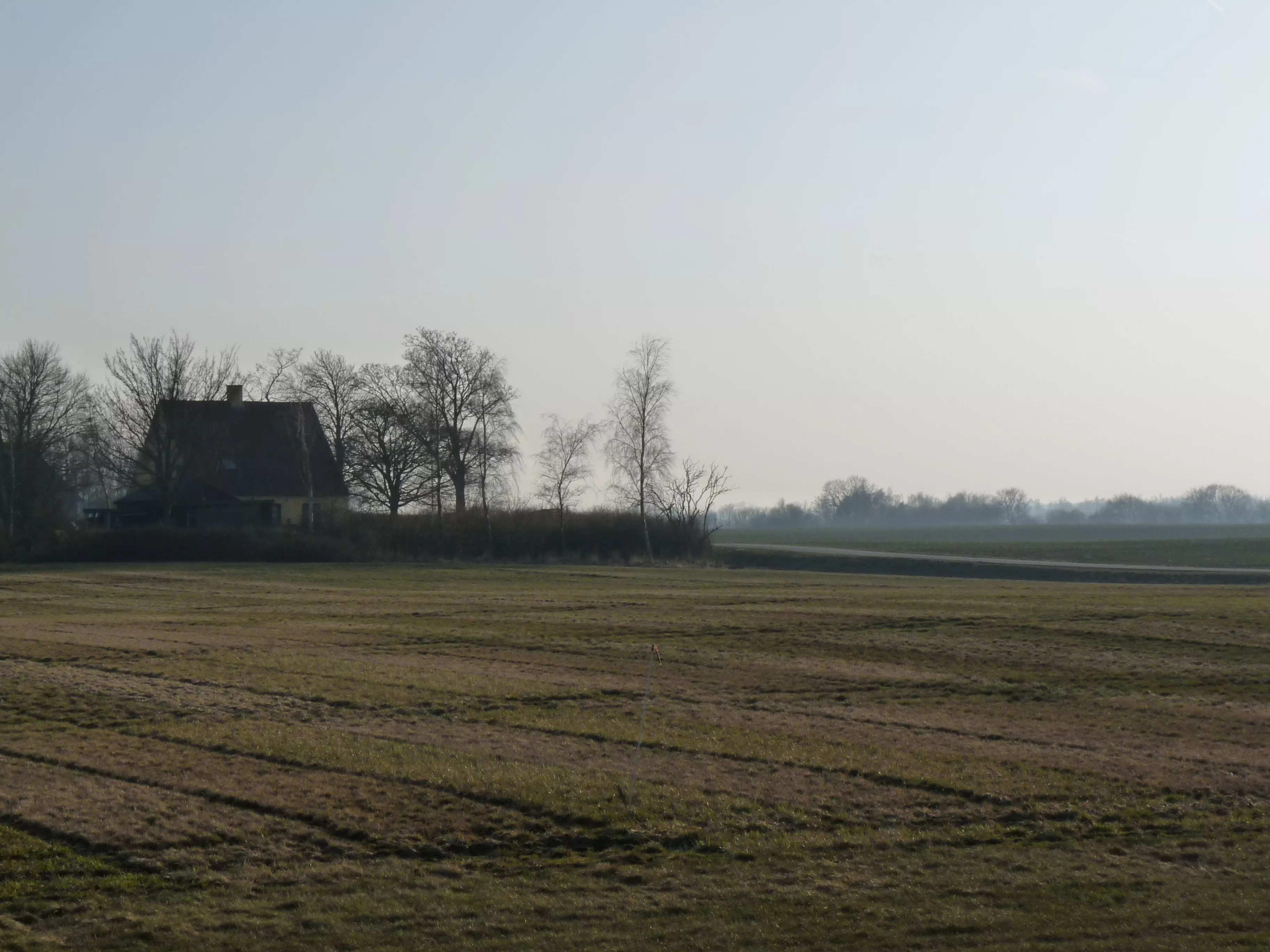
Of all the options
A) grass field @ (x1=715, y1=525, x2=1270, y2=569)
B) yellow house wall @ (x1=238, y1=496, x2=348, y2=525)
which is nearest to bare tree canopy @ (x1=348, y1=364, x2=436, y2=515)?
yellow house wall @ (x1=238, y1=496, x2=348, y2=525)

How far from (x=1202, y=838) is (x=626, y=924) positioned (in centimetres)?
612

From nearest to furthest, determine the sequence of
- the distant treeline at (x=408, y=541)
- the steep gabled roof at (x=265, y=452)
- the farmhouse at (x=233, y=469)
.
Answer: the distant treeline at (x=408, y=541) < the farmhouse at (x=233, y=469) < the steep gabled roof at (x=265, y=452)

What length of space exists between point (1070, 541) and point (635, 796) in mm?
101695

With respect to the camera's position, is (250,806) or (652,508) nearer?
(250,806)

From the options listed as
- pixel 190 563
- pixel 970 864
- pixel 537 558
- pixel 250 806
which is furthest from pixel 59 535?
pixel 970 864

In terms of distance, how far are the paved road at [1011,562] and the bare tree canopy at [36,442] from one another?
132 ft

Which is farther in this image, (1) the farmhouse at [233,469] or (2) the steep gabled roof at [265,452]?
(2) the steep gabled roof at [265,452]

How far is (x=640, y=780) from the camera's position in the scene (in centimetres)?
1417

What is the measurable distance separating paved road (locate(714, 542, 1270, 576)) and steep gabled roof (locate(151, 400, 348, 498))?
85.6ft

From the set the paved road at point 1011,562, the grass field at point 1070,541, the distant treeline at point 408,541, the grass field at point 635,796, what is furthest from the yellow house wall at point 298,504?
the grass field at point 635,796

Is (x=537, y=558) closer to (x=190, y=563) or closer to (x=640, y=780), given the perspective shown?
(x=190, y=563)

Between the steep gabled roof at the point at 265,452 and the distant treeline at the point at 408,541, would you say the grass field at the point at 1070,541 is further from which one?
the steep gabled roof at the point at 265,452

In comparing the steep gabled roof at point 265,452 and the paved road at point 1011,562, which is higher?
the steep gabled roof at point 265,452

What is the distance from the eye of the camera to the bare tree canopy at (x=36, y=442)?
71.2m
